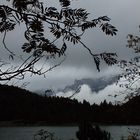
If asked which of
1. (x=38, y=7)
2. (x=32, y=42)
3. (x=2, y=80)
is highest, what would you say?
(x=38, y=7)

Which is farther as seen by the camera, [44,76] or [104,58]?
[44,76]

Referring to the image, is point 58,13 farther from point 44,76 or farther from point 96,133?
point 96,133

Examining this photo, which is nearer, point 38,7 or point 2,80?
point 38,7

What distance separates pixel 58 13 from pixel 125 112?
16680mm

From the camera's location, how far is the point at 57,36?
4.13 metres

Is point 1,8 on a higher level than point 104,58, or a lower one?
higher

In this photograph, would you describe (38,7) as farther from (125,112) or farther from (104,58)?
(125,112)

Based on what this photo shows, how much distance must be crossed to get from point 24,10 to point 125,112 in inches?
660

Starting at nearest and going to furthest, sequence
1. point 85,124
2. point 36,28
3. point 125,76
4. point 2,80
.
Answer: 1. point 36,28
2. point 2,80
3. point 85,124
4. point 125,76

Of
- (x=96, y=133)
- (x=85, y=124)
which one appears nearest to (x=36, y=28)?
(x=85, y=124)

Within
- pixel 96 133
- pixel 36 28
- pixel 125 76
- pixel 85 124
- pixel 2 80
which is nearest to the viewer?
pixel 36 28

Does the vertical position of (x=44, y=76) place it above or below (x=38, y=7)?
below

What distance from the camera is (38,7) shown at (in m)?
4.03

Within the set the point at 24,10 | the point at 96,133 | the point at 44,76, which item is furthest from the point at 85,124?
the point at 24,10
